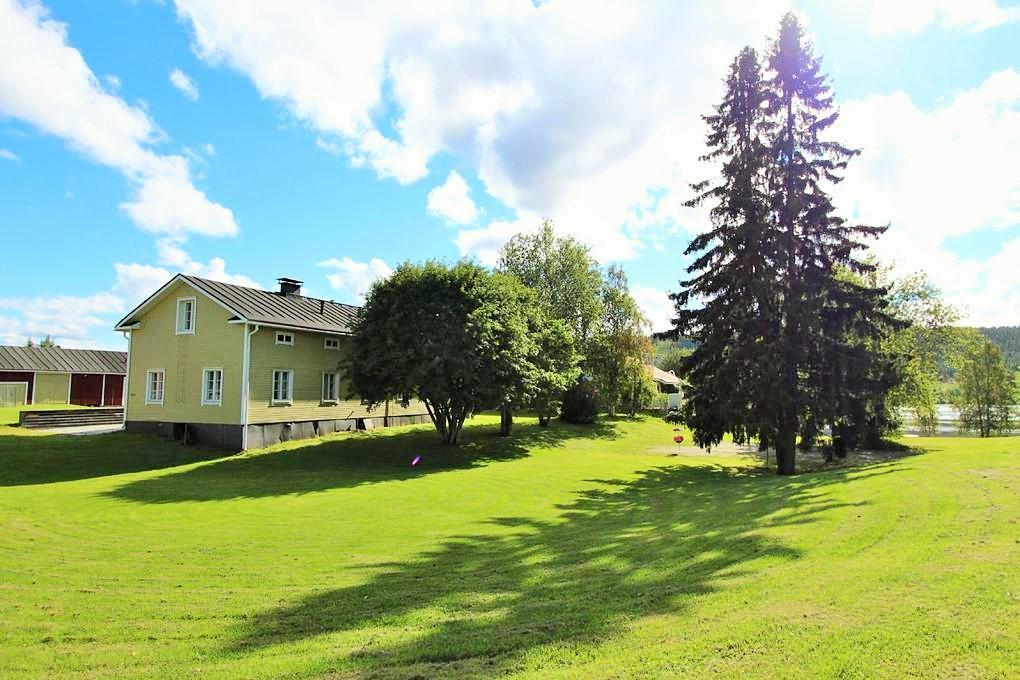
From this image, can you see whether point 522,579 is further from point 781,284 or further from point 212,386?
point 212,386

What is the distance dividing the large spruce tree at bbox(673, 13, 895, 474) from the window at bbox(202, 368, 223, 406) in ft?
68.0

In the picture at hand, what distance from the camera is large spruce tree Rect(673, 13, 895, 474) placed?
19.4m

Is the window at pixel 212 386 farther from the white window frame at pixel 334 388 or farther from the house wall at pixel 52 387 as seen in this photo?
the house wall at pixel 52 387

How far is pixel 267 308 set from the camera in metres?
27.8

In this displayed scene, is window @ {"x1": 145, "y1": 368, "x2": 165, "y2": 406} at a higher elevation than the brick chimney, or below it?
below

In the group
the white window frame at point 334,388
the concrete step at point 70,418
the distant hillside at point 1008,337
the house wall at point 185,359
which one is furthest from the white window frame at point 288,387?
the distant hillside at point 1008,337

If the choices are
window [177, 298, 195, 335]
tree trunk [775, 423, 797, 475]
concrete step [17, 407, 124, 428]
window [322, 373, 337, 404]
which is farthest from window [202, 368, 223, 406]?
tree trunk [775, 423, 797, 475]

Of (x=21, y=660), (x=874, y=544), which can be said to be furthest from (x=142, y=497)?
(x=874, y=544)

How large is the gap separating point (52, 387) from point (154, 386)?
26.4m

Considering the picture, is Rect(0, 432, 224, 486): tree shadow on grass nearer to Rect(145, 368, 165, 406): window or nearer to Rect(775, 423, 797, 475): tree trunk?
Rect(145, 368, 165, 406): window

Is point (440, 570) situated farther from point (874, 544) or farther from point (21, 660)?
point (874, 544)

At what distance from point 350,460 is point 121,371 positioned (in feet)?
124

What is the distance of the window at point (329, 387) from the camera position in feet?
96.8

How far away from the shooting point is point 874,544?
8148 mm
